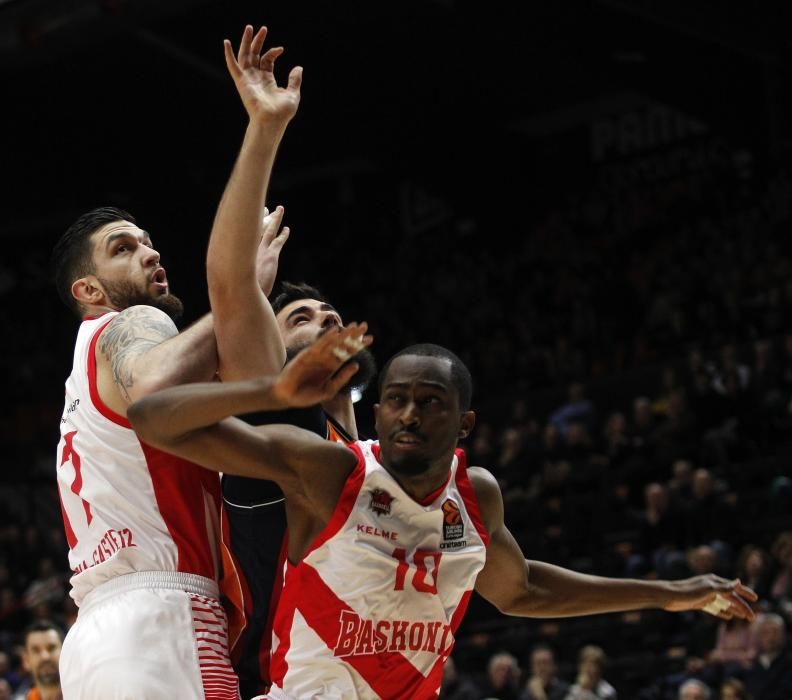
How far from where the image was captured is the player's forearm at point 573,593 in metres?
4.61

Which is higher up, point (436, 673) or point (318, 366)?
point (318, 366)

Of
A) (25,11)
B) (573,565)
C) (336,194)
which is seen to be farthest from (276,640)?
(336,194)

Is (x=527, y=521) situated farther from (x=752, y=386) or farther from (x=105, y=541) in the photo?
(x=105, y=541)

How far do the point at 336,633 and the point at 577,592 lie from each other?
1.20 m

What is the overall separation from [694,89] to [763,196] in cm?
192

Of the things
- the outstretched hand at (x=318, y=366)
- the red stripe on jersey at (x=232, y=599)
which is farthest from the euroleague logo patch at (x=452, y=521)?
the outstretched hand at (x=318, y=366)

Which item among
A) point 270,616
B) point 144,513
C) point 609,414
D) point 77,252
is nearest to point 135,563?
point 144,513

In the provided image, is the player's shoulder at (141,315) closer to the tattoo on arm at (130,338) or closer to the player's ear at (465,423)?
the tattoo on arm at (130,338)

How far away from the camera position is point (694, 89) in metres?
18.9

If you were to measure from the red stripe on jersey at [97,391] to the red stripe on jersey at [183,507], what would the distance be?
10cm

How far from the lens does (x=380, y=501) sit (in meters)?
3.82

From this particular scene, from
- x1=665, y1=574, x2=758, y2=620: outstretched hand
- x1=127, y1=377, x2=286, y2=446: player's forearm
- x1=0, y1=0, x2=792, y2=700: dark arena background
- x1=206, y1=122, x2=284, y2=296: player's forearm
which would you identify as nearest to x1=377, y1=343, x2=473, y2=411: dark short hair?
x1=206, y1=122, x2=284, y2=296: player's forearm

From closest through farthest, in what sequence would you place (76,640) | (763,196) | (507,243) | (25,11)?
(76,640)
(25,11)
(763,196)
(507,243)

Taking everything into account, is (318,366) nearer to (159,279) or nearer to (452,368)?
(452,368)
